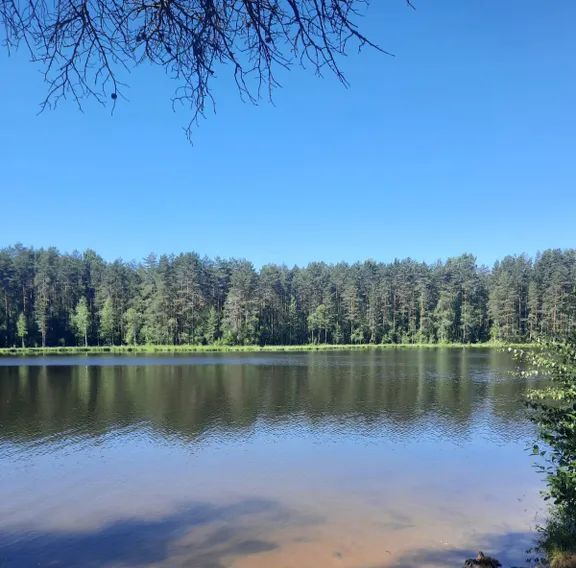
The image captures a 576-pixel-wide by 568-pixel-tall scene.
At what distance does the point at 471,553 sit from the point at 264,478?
802 cm

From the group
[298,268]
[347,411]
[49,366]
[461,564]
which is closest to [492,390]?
[347,411]

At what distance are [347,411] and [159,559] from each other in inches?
736

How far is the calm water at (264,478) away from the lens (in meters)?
11.8

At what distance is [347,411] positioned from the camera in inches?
1136

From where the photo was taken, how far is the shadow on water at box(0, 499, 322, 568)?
11281 millimetres

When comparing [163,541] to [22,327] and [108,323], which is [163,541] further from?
[108,323]

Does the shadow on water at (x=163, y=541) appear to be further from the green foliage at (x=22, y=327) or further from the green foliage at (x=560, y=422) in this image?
the green foliage at (x=22, y=327)

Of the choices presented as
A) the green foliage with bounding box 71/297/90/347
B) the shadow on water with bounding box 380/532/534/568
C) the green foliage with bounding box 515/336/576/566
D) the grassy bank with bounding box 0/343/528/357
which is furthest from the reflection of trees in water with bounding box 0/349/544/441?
the green foliage with bounding box 71/297/90/347

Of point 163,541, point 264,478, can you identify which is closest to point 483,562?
point 163,541

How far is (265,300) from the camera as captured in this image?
95812mm

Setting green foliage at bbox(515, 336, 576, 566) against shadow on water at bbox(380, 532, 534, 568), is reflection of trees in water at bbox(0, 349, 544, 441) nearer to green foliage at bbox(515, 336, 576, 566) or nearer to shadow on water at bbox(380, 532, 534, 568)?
shadow on water at bbox(380, 532, 534, 568)

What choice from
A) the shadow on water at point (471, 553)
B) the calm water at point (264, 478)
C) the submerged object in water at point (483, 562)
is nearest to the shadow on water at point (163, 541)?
the calm water at point (264, 478)

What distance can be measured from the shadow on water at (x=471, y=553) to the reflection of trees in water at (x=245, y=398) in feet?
41.4

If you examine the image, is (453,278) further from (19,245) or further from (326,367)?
(19,245)
